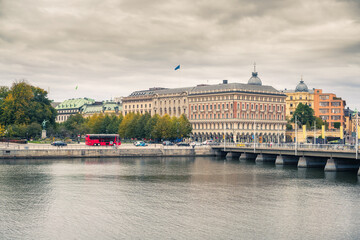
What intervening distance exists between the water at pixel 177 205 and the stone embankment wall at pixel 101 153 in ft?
95.8

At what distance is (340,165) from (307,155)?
31.4 ft

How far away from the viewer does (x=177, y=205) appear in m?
65.1

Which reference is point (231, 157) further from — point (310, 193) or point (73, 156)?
point (310, 193)

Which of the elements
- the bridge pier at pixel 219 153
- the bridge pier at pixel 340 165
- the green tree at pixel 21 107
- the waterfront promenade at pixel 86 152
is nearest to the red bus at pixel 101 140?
the green tree at pixel 21 107

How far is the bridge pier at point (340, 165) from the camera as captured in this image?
4045 inches

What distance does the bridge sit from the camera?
10144cm

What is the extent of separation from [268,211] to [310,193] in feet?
52.5

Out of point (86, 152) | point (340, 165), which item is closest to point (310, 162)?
point (340, 165)

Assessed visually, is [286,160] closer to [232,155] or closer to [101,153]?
[232,155]

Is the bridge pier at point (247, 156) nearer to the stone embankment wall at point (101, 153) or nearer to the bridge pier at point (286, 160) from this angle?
the stone embankment wall at point (101, 153)

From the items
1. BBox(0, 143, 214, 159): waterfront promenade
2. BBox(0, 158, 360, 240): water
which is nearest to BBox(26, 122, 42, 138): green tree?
BBox(0, 143, 214, 159): waterfront promenade

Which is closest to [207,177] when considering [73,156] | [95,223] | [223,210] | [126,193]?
[126,193]

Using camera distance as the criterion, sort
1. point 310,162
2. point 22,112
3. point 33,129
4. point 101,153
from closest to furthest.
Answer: point 310,162 → point 101,153 → point 33,129 → point 22,112

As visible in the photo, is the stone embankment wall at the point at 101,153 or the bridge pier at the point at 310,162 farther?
the stone embankment wall at the point at 101,153
